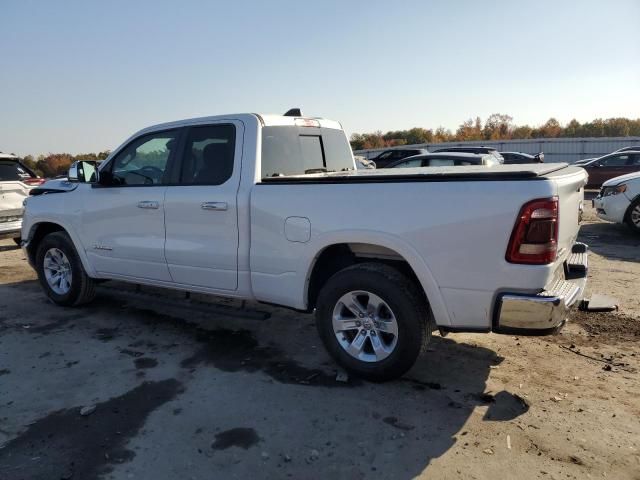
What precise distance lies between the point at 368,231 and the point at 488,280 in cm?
86

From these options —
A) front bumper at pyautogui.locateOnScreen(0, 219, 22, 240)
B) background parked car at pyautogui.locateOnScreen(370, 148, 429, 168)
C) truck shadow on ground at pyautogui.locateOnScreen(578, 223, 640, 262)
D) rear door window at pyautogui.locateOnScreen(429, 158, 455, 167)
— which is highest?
background parked car at pyautogui.locateOnScreen(370, 148, 429, 168)

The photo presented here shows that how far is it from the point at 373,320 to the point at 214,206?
1.66m

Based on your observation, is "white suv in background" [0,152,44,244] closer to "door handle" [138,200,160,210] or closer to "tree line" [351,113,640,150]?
"door handle" [138,200,160,210]

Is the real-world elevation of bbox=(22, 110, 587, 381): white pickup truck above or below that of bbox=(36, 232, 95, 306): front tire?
above

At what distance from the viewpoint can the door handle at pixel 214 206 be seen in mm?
4281

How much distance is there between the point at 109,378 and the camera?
13.1ft

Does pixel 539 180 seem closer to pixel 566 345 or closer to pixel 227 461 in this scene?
pixel 566 345

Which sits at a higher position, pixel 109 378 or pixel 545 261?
pixel 545 261

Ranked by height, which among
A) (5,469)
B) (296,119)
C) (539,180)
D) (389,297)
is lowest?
(5,469)

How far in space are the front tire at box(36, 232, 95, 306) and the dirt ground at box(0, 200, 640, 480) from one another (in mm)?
499

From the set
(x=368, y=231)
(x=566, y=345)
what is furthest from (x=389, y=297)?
(x=566, y=345)

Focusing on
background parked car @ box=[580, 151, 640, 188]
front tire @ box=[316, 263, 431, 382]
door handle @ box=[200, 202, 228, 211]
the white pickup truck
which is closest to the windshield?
the white pickup truck

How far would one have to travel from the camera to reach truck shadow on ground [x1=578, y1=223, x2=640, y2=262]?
8219 mm

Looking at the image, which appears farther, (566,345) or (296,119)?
(296,119)
